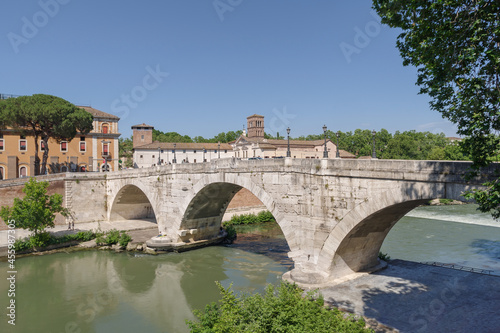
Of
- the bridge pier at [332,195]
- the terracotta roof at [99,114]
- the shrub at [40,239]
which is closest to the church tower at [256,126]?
the terracotta roof at [99,114]

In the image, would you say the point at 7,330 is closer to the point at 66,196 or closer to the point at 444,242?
the point at 66,196

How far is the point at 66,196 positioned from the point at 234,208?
13516mm

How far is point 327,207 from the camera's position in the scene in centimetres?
1229

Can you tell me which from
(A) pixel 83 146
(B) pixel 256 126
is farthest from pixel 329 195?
(B) pixel 256 126

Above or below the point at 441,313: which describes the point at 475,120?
above

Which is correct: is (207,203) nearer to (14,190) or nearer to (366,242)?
(366,242)

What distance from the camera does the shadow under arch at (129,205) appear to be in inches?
1100

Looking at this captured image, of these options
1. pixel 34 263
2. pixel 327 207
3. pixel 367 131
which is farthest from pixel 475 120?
pixel 367 131

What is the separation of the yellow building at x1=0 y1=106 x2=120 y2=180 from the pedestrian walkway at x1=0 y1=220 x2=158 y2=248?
34.3 ft

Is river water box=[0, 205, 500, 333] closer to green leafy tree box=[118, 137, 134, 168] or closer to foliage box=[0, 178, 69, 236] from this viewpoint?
foliage box=[0, 178, 69, 236]

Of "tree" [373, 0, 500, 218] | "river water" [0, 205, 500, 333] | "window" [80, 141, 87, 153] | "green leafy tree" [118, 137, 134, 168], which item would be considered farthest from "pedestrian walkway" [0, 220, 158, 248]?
"green leafy tree" [118, 137, 134, 168]

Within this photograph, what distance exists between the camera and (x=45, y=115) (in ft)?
100

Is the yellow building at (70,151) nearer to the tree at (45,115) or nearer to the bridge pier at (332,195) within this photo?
the tree at (45,115)

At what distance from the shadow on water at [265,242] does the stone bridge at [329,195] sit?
3916 millimetres
